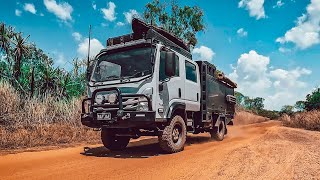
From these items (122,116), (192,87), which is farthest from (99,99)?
(192,87)

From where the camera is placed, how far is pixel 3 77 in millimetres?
11703

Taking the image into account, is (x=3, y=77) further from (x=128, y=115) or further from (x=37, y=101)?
(x=128, y=115)

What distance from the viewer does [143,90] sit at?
6.65 m

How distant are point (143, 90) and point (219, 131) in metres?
5.66

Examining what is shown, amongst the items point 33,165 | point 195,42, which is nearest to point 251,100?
point 195,42

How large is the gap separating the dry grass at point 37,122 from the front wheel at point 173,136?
3.77m

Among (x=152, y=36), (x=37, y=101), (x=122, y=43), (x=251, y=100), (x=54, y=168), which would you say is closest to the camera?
(x=54, y=168)

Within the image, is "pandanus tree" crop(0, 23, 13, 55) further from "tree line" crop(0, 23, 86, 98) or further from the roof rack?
the roof rack

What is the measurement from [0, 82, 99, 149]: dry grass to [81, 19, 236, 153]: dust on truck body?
7.48 feet

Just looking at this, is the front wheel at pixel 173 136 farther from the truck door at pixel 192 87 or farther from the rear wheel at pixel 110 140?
the rear wheel at pixel 110 140

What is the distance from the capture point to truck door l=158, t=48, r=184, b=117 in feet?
22.9

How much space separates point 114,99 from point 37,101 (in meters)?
5.26

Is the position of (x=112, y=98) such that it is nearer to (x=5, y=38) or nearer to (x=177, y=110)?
(x=177, y=110)

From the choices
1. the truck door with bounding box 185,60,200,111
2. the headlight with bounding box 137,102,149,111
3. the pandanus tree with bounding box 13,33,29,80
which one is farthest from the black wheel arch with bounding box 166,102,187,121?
the pandanus tree with bounding box 13,33,29,80
